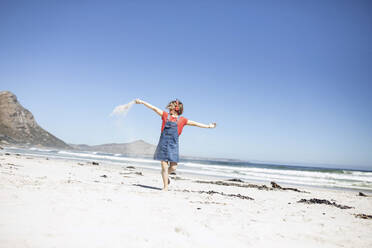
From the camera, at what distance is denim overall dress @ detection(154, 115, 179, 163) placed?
6355mm

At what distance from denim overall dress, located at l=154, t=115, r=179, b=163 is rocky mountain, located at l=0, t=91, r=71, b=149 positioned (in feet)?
200

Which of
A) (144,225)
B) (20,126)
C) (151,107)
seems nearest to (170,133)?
(151,107)

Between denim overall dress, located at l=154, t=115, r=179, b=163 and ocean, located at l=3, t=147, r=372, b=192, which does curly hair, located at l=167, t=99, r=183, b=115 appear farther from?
ocean, located at l=3, t=147, r=372, b=192

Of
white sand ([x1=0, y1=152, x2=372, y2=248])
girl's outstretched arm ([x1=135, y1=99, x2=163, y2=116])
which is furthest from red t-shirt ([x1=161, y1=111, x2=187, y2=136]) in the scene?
white sand ([x1=0, y1=152, x2=372, y2=248])

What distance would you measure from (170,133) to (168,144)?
0.29 m

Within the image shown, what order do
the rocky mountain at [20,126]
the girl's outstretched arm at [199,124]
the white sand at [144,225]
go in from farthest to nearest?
1. the rocky mountain at [20,126]
2. the girl's outstretched arm at [199,124]
3. the white sand at [144,225]

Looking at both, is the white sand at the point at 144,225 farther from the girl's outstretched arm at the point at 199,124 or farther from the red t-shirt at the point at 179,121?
the girl's outstretched arm at the point at 199,124

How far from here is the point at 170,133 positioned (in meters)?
6.43

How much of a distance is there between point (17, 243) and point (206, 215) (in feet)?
8.47

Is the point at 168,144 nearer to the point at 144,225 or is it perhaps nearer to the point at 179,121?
the point at 179,121

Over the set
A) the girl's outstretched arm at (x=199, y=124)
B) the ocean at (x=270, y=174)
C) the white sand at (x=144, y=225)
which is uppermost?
the girl's outstretched arm at (x=199, y=124)

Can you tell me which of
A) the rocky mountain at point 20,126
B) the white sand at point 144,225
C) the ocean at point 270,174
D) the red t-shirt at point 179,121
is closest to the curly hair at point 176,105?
the red t-shirt at point 179,121

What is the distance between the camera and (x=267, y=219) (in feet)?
13.8

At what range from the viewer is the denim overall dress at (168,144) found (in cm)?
636
